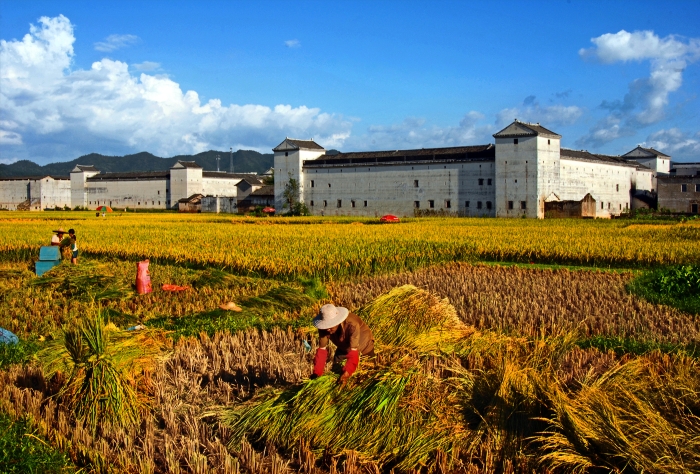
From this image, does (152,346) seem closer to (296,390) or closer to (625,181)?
(296,390)

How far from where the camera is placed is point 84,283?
12070mm

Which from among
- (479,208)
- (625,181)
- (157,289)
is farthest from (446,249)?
(625,181)

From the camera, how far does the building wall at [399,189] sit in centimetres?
4741

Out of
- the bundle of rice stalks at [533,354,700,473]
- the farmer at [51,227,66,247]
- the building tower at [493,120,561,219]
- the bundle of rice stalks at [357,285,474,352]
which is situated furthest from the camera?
the building tower at [493,120,561,219]

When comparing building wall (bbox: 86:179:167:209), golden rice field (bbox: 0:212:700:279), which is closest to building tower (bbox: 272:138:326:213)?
building wall (bbox: 86:179:167:209)

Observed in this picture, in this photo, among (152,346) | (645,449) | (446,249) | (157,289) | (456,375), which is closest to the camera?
(645,449)

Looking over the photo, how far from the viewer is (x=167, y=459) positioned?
14.9ft

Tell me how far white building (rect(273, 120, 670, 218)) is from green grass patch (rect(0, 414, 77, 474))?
1669 inches

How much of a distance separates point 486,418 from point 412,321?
105 inches

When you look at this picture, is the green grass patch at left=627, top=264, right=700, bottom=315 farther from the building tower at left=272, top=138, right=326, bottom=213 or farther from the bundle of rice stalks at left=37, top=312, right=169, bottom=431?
the building tower at left=272, top=138, right=326, bottom=213

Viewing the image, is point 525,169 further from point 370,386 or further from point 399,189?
point 370,386

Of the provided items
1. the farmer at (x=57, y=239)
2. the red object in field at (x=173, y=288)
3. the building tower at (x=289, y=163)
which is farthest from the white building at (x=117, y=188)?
the red object in field at (x=173, y=288)

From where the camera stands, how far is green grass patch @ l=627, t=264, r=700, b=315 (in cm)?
1066

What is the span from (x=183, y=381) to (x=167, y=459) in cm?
173
